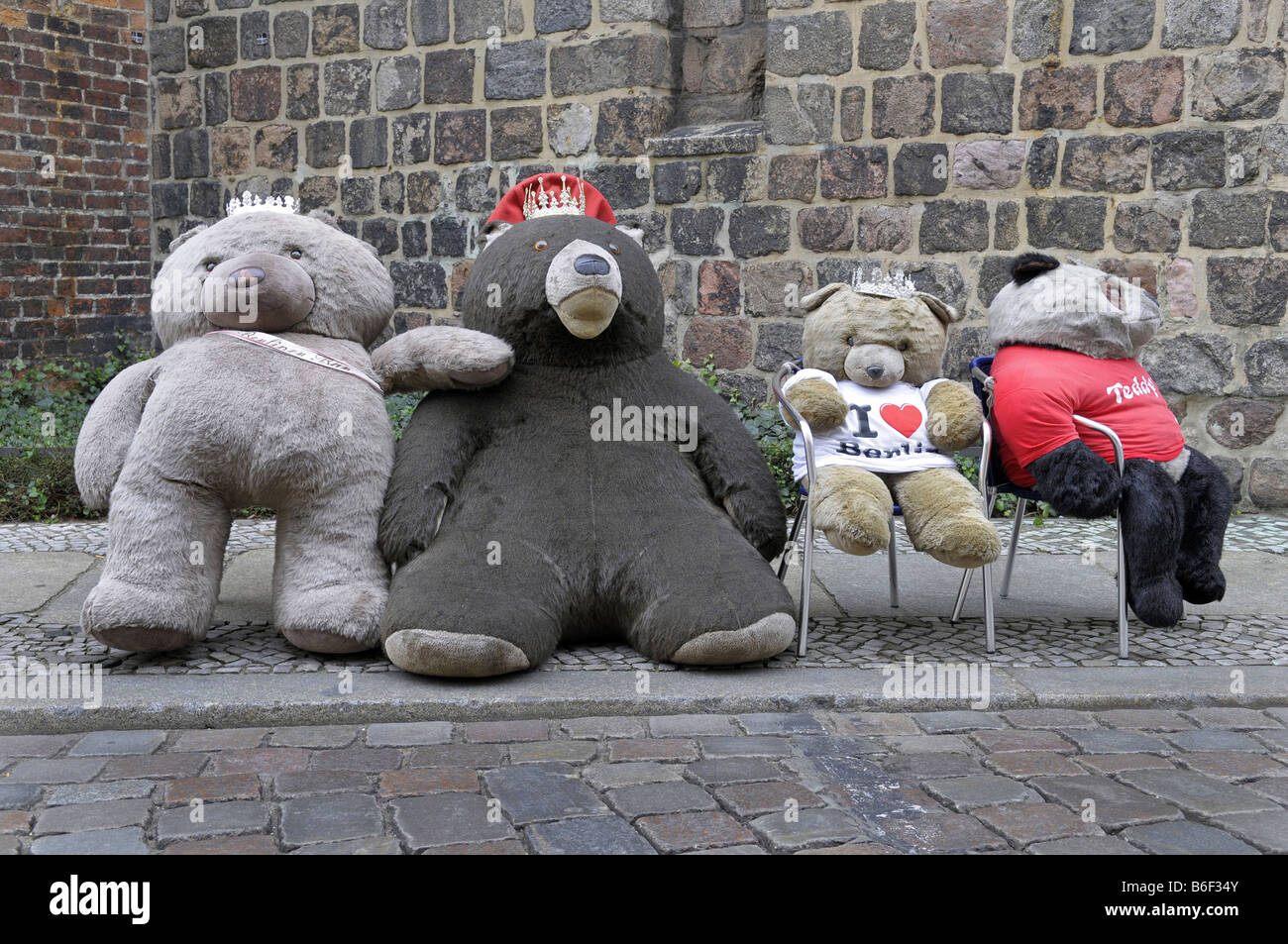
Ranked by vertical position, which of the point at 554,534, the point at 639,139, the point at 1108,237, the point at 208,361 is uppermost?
the point at 639,139

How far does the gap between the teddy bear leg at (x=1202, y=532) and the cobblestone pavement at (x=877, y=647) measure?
0.64ft

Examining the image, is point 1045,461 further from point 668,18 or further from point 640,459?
point 668,18

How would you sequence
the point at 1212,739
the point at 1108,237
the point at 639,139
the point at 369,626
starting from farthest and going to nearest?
the point at 639,139, the point at 1108,237, the point at 369,626, the point at 1212,739

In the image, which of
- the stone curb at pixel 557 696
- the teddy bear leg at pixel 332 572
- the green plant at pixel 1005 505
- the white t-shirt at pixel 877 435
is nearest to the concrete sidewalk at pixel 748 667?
the stone curb at pixel 557 696

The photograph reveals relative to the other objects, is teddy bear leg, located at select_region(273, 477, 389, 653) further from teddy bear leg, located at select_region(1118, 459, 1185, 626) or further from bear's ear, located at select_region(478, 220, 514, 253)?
teddy bear leg, located at select_region(1118, 459, 1185, 626)

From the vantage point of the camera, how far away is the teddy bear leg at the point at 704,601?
3.79 meters

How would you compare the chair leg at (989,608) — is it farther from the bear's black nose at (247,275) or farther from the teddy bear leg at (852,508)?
the bear's black nose at (247,275)

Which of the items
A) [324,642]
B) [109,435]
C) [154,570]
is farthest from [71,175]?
[324,642]

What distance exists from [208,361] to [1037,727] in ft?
8.77

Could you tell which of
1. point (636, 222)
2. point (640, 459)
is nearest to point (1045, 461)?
point (640, 459)

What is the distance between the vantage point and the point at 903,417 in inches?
169

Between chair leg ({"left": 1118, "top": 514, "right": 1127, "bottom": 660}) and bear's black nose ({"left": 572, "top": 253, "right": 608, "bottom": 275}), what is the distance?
186 cm

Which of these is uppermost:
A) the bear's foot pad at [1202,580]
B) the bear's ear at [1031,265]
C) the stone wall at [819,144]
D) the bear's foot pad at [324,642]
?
the stone wall at [819,144]

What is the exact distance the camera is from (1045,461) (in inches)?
163
